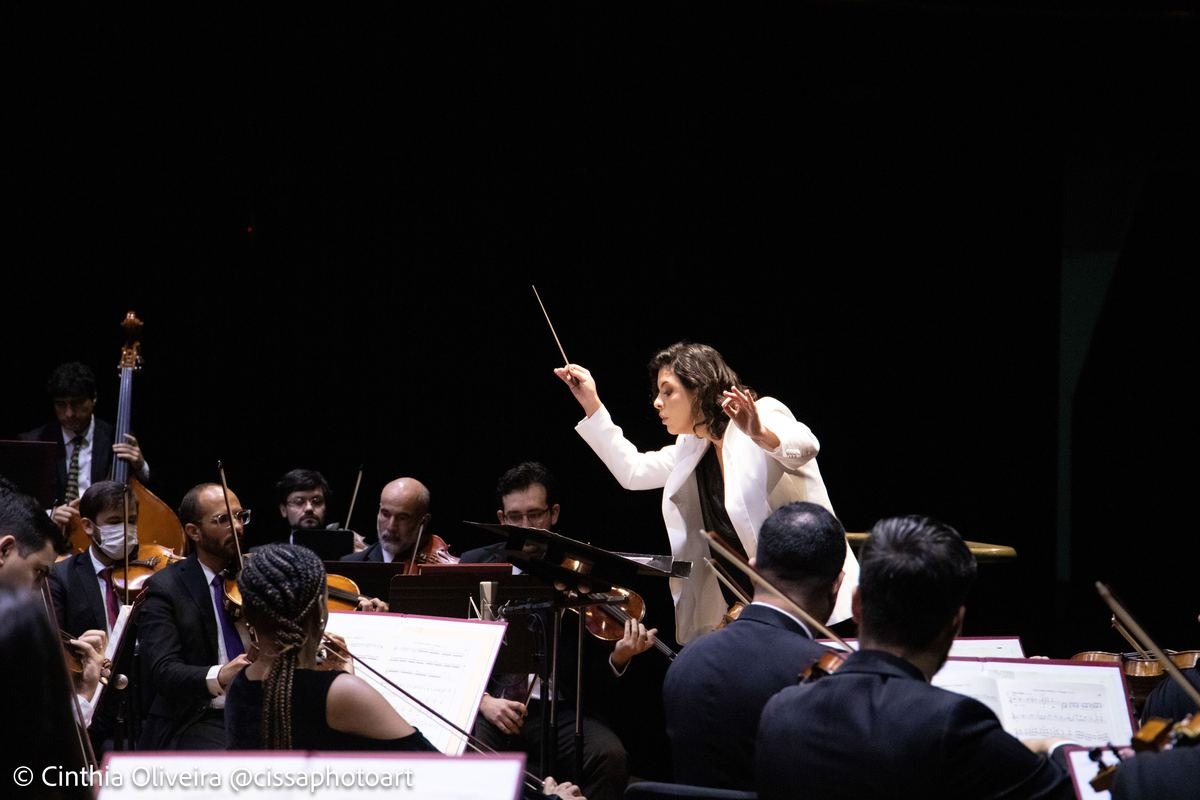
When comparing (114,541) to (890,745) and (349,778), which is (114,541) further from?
(890,745)

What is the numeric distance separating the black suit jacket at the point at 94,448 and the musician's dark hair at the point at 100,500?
35.6 inches

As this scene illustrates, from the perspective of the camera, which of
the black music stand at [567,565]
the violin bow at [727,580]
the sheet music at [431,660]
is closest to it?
the sheet music at [431,660]

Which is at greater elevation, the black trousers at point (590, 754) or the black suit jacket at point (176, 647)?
the black suit jacket at point (176, 647)

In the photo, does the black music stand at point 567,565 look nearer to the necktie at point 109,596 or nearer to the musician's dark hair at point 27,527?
the musician's dark hair at point 27,527

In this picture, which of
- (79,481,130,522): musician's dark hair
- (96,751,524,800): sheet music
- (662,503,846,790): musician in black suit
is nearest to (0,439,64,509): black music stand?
(79,481,130,522): musician's dark hair

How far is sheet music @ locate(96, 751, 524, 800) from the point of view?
1496 mm

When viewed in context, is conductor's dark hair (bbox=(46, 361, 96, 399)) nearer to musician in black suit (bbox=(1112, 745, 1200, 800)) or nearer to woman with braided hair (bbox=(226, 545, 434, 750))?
woman with braided hair (bbox=(226, 545, 434, 750))

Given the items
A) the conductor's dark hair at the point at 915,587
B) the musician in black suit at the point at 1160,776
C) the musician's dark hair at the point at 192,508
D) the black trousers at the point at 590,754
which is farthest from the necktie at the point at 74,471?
the musician in black suit at the point at 1160,776

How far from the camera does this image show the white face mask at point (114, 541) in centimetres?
449

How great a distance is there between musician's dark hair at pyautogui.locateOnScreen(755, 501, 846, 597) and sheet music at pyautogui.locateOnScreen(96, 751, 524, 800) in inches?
39.9

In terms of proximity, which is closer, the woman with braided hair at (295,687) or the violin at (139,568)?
the woman with braided hair at (295,687)

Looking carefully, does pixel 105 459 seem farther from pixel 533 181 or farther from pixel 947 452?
pixel 947 452

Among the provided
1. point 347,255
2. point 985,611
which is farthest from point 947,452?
point 347,255

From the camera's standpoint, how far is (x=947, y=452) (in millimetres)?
5820
